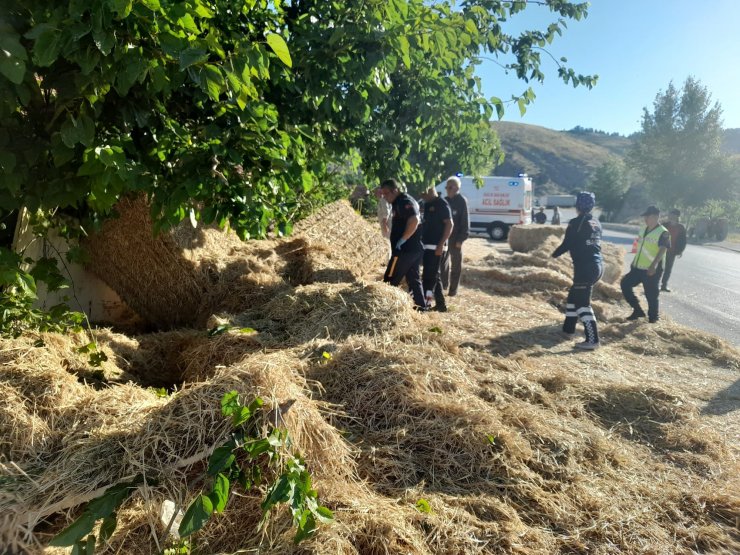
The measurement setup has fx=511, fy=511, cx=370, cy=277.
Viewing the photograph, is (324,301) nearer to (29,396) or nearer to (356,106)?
(356,106)

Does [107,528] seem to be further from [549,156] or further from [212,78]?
[549,156]

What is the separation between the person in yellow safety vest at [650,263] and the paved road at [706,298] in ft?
3.97

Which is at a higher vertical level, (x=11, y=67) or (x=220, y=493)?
(x=11, y=67)

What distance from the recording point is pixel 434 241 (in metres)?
7.09

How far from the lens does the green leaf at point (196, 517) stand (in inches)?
78.0

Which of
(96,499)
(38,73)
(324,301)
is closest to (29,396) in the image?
(96,499)

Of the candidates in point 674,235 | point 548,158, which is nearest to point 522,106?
point 674,235

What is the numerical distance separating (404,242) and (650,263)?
415cm

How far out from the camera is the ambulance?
21.9 metres

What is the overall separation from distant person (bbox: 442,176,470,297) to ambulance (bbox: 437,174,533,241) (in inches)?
528

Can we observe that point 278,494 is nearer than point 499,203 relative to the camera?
Yes

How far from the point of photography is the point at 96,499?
2.13 meters

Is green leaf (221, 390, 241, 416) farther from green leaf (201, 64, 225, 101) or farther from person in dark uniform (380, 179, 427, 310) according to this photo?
person in dark uniform (380, 179, 427, 310)

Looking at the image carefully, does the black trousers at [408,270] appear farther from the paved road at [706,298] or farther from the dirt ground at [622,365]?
the paved road at [706,298]
